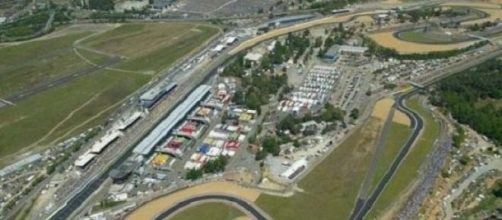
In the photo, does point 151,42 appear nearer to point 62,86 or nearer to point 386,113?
point 62,86

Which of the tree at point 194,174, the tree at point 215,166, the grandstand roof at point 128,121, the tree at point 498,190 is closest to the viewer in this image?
the tree at point 498,190

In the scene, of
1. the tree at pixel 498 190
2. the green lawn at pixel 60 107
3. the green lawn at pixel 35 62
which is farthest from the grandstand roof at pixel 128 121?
the tree at pixel 498 190

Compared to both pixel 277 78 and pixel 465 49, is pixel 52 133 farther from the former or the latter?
pixel 465 49

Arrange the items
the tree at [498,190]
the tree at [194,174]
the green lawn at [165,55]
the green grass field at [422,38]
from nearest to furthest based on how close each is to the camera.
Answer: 1. the tree at [498,190]
2. the tree at [194,174]
3. the green lawn at [165,55]
4. the green grass field at [422,38]

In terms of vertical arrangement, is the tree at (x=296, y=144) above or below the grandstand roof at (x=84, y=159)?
above

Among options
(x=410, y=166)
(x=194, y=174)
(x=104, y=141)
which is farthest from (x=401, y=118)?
(x=104, y=141)

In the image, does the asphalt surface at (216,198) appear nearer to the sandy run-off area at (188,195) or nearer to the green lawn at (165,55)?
the sandy run-off area at (188,195)

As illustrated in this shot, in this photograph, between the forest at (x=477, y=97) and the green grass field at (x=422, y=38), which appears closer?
the forest at (x=477, y=97)

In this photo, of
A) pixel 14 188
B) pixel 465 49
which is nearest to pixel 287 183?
pixel 14 188
